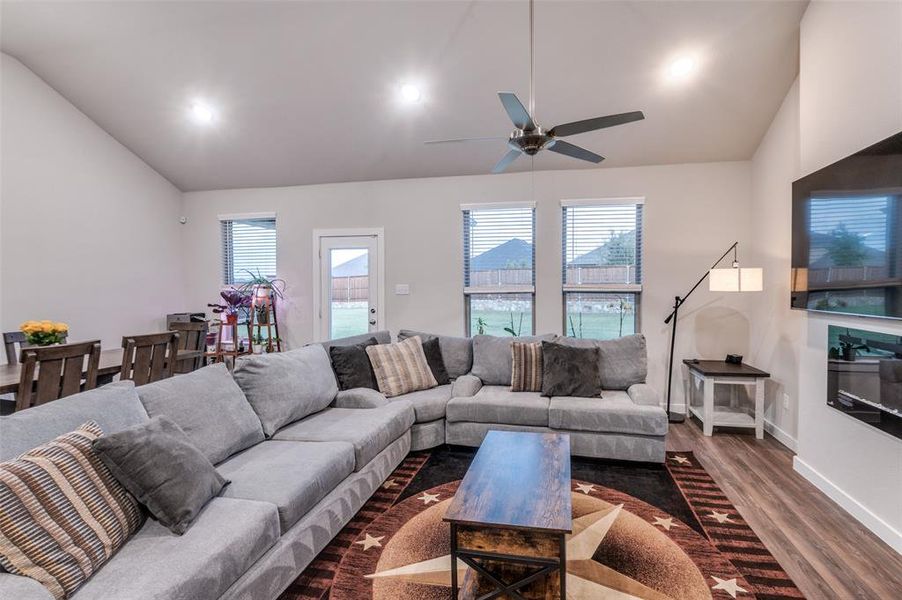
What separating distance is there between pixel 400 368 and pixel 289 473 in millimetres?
1809

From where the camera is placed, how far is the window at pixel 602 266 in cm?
497

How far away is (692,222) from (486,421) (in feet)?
10.4

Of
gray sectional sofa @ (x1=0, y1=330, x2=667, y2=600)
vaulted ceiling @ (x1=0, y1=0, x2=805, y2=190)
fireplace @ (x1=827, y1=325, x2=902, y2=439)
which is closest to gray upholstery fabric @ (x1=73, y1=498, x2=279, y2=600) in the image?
gray sectional sofa @ (x1=0, y1=330, x2=667, y2=600)

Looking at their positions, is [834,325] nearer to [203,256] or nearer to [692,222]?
[692,222]

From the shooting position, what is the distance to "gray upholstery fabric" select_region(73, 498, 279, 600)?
1386 mm

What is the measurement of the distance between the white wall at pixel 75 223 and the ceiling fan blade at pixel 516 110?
15.4ft

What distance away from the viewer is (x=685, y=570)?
7.02ft

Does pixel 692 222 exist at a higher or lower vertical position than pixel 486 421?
higher

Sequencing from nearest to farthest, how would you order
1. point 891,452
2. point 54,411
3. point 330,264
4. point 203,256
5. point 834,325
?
1. point 54,411
2. point 891,452
3. point 834,325
4. point 330,264
5. point 203,256

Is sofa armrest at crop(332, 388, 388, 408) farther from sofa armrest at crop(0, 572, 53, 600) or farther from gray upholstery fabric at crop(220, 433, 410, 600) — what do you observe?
sofa armrest at crop(0, 572, 53, 600)

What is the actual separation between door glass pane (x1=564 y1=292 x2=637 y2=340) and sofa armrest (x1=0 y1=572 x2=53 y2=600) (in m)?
4.64

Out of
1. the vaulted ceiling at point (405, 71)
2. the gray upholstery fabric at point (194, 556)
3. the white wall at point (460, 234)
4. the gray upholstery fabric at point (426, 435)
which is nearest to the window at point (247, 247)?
the white wall at point (460, 234)

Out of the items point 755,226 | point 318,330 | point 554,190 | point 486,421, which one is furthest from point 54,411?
point 755,226

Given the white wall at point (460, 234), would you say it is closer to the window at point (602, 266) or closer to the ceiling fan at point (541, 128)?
the window at point (602, 266)
